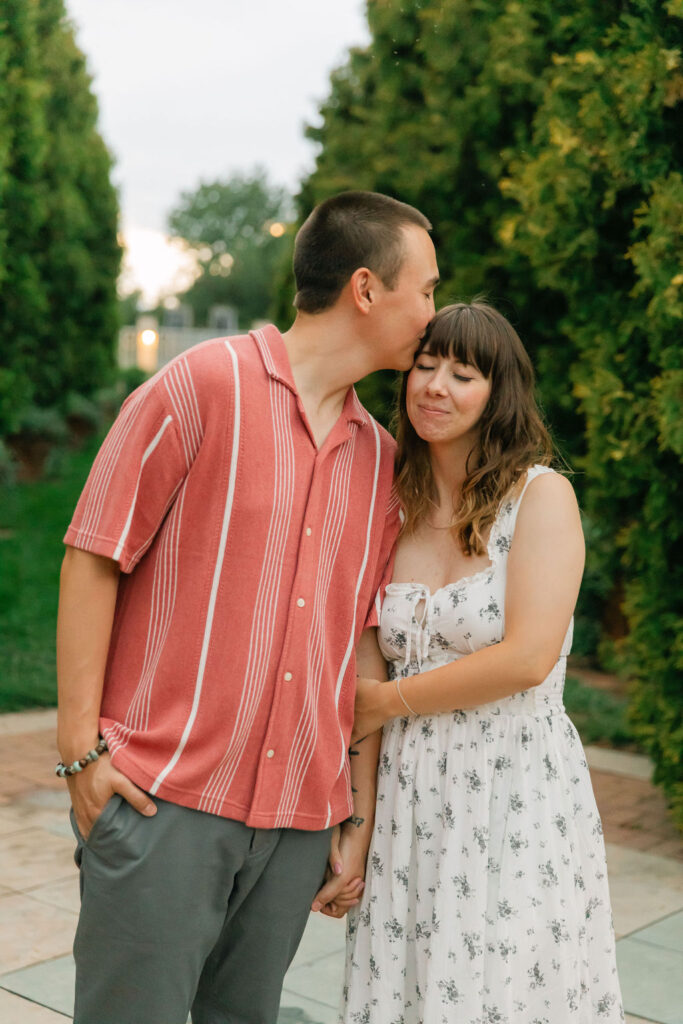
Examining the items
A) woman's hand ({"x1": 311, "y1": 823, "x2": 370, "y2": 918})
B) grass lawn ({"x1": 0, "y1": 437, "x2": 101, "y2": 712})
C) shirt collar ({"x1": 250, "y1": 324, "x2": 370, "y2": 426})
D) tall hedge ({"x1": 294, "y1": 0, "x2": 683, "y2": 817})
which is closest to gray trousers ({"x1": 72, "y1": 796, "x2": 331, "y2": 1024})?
woman's hand ({"x1": 311, "y1": 823, "x2": 370, "y2": 918})

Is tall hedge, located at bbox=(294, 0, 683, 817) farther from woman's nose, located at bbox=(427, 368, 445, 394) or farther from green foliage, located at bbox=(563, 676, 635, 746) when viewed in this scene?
woman's nose, located at bbox=(427, 368, 445, 394)

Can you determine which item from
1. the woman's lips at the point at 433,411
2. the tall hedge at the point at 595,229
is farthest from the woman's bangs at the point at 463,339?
the tall hedge at the point at 595,229

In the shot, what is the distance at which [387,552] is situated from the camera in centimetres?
227

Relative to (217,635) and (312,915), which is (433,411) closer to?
(217,635)

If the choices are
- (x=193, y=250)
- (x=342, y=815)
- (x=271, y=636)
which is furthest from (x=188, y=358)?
(x=193, y=250)

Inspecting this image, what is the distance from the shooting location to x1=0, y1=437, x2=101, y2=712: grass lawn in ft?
22.6

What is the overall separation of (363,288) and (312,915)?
8.56 ft

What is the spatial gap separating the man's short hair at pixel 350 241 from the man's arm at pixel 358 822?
711 millimetres

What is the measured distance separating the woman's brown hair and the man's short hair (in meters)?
0.20

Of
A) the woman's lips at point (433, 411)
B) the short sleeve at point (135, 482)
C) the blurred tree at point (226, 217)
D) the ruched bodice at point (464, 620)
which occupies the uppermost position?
the blurred tree at point (226, 217)

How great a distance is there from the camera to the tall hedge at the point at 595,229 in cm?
436

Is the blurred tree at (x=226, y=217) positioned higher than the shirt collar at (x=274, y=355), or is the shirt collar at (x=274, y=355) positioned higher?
the blurred tree at (x=226, y=217)

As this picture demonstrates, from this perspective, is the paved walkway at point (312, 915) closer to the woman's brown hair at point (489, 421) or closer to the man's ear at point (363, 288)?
the woman's brown hair at point (489, 421)

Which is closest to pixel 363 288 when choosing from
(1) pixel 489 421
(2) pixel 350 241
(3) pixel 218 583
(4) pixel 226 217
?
(2) pixel 350 241
